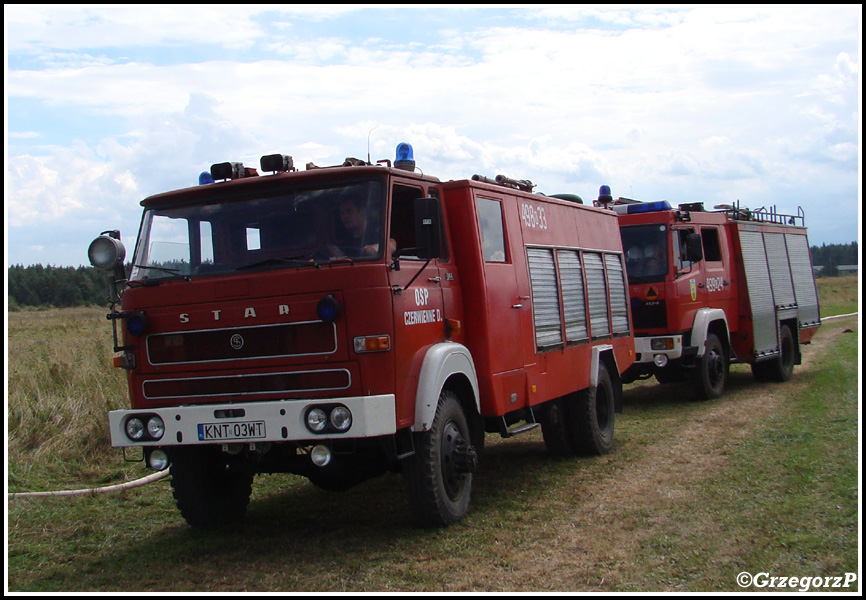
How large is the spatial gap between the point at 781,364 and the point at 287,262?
12459 millimetres

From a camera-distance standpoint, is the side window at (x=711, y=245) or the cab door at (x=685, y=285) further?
the side window at (x=711, y=245)

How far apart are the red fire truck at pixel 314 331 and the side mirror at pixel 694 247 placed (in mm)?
6707

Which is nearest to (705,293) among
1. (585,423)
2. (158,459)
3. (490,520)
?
(585,423)

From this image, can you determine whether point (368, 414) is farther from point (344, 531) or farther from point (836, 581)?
point (836, 581)

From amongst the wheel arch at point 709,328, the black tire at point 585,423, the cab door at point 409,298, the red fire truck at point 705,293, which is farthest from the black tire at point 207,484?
the wheel arch at point 709,328

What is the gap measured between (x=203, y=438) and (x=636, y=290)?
29.3 ft

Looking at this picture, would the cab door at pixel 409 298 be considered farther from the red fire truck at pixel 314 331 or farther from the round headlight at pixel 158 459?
the round headlight at pixel 158 459

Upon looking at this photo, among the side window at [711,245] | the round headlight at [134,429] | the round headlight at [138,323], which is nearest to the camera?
the round headlight at [134,429]

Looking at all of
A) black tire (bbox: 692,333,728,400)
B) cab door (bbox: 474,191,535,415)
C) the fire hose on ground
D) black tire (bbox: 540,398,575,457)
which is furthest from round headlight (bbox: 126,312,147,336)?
black tire (bbox: 692,333,728,400)

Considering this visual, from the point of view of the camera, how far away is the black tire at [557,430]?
930 centimetres

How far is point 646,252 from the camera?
1369 centimetres

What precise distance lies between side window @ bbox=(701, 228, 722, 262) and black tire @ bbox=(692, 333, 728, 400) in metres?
1.33

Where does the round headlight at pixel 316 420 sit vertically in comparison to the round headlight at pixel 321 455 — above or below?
above

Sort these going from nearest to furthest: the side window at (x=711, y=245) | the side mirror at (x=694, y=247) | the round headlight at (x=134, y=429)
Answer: the round headlight at (x=134, y=429) → the side mirror at (x=694, y=247) → the side window at (x=711, y=245)
